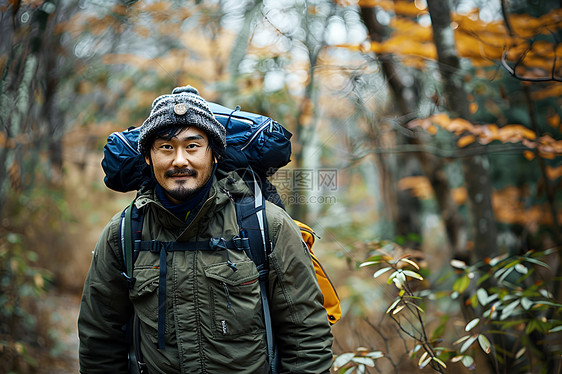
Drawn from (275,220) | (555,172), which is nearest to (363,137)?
(555,172)

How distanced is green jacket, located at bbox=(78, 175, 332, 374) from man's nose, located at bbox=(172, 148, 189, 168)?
7.3 inches

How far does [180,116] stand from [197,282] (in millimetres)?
777

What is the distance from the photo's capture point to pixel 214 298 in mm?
1882

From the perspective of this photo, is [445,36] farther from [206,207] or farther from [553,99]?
[553,99]

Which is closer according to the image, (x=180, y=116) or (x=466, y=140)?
(x=180, y=116)

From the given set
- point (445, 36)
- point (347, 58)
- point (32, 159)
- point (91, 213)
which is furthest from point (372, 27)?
point (91, 213)

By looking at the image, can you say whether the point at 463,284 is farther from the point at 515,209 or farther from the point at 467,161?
the point at 515,209

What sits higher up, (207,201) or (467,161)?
(467,161)

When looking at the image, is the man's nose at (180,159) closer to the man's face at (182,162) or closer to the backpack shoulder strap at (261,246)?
the man's face at (182,162)

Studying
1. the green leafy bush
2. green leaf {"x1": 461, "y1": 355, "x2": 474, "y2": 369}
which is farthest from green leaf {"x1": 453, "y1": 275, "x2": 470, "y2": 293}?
green leaf {"x1": 461, "y1": 355, "x2": 474, "y2": 369}

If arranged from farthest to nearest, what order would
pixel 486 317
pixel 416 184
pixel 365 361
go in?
pixel 416 184 → pixel 486 317 → pixel 365 361

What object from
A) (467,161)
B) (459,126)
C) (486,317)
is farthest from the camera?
(467,161)

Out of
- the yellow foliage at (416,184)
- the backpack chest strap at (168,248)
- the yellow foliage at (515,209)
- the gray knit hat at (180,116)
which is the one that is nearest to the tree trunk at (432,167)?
the yellow foliage at (416,184)

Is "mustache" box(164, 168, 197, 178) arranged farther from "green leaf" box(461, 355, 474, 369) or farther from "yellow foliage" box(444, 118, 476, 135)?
"yellow foliage" box(444, 118, 476, 135)
